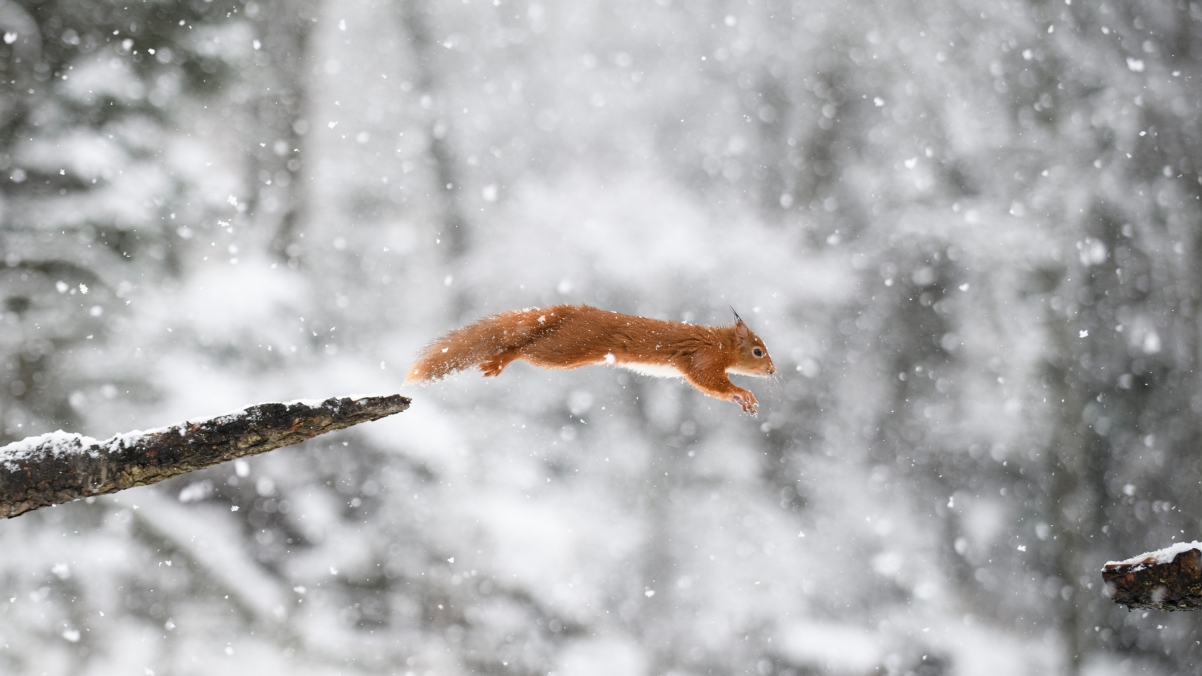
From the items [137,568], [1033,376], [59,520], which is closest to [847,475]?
[1033,376]

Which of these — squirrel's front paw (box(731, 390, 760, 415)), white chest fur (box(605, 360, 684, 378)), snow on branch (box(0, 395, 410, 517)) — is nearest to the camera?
snow on branch (box(0, 395, 410, 517))

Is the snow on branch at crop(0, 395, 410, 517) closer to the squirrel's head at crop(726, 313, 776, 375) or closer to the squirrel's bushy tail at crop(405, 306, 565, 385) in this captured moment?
the squirrel's bushy tail at crop(405, 306, 565, 385)

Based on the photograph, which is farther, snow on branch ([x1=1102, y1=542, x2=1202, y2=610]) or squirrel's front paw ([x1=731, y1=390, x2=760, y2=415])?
squirrel's front paw ([x1=731, y1=390, x2=760, y2=415])

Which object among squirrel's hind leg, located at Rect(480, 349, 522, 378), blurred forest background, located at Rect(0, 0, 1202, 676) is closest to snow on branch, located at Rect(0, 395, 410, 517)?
squirrel's hind leg, located at Rect(480, 349, 522, 378)

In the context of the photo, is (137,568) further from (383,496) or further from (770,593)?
(770,593)

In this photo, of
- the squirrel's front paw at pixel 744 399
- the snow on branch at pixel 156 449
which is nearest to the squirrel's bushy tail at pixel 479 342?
the snow on branch at pixel 156 449

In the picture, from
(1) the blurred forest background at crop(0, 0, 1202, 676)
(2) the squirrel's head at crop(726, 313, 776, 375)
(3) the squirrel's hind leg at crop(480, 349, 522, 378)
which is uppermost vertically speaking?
(1) the blurred forest background at crop(0, 0, 1202, 676)

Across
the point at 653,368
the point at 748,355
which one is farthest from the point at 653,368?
the point at 748,355
